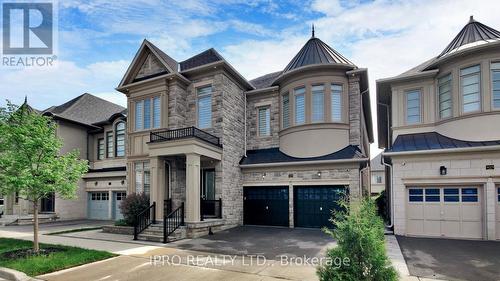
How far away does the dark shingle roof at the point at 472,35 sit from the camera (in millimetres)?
11867

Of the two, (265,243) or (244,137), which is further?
(244,137)

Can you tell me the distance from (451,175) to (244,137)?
976 cm

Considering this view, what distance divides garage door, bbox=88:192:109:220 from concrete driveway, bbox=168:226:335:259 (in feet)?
36.9

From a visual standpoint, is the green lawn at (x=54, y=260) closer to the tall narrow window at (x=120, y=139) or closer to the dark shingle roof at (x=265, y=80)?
the tall narrow window at (x=120, y=139)

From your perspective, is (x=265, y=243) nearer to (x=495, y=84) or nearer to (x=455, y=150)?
(x=455, y=150)

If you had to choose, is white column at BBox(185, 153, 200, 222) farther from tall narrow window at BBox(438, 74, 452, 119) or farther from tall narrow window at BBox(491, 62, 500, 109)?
tall narrow window at BBox(491, 62, 500, 109)

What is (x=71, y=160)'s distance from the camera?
9.95 metres

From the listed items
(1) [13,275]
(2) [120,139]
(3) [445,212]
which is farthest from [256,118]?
(1) [13,275]

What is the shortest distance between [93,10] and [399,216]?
13768 mm

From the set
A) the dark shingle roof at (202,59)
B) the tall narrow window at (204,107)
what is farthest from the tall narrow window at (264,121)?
the dark shingle roof at (202,59)

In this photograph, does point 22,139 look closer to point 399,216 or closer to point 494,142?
point 399,216

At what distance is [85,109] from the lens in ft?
75.9

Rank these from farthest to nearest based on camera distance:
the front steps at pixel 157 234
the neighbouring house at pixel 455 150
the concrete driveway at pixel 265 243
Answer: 1. the front steps at pixel 157 234
2. the neighbouring house at pixel 455 150
3. the concrete driveway at pixel 265 243

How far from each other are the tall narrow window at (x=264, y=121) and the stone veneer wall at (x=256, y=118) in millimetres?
228
